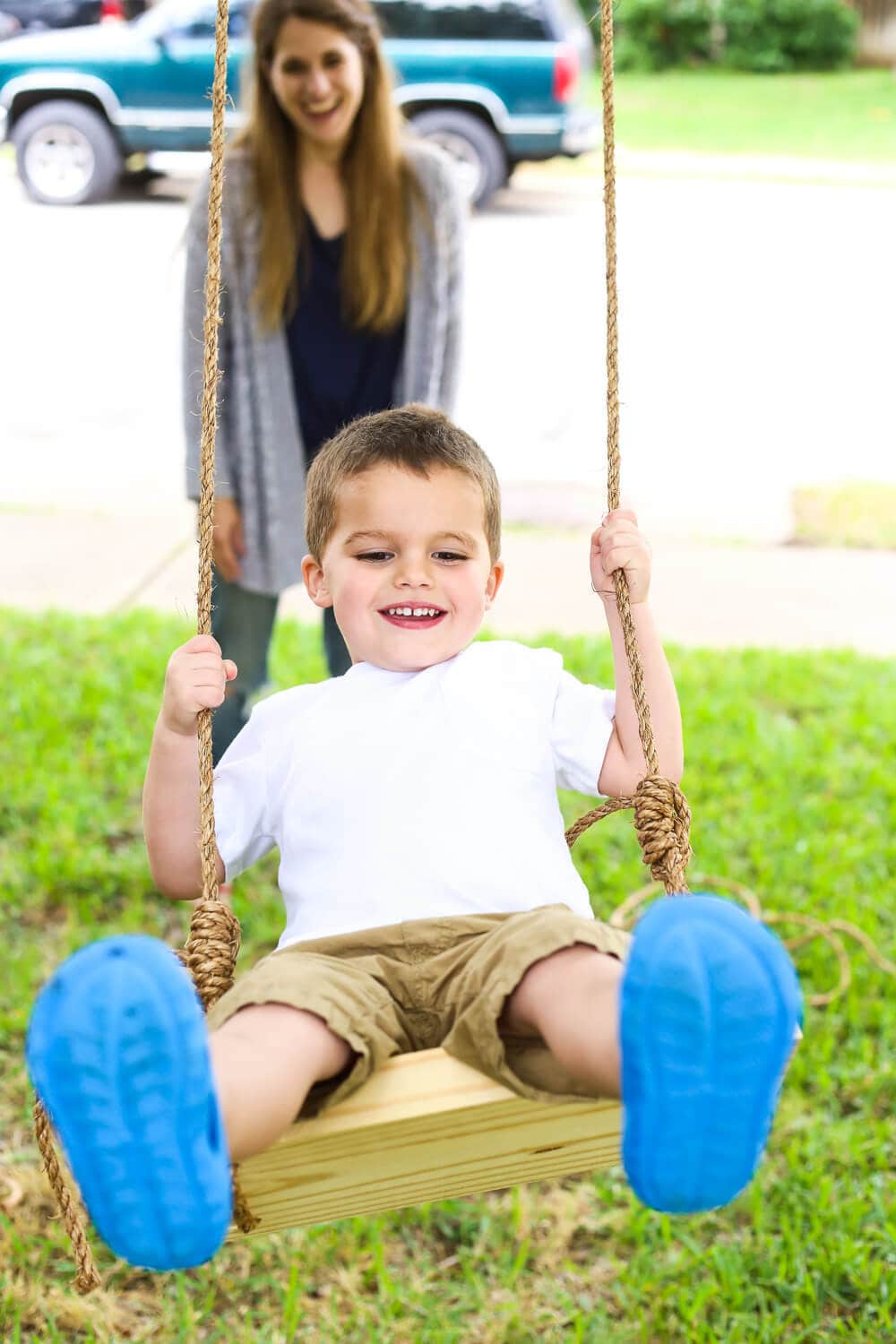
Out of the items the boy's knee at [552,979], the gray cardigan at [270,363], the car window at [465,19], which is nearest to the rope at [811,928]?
the gray cardigan at [270,363]

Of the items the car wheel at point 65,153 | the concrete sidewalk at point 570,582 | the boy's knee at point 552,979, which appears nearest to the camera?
the boy's knee at point 552,979

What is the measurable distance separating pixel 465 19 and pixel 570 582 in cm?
651

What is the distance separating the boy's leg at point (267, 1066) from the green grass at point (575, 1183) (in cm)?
98

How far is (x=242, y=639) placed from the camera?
2947 mm

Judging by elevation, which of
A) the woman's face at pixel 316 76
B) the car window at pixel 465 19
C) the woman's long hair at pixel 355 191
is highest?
the car window at pixel 465 19

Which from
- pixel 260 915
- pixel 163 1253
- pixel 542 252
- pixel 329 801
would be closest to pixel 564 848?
pixel 329 801

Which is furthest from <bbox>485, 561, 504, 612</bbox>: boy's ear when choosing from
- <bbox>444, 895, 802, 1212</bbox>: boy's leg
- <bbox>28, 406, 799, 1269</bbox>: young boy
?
<bbox>444, 895, 802, 1212</bbox>: boy's leg

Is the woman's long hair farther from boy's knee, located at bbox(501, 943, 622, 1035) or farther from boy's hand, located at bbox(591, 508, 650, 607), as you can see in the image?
boy's knee, located at bbox(501, 943, 622, 1035)

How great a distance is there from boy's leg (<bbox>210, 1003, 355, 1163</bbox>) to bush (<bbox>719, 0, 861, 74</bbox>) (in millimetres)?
20319

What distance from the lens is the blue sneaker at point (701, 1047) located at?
1182mm

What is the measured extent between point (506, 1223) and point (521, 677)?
1.12 metres

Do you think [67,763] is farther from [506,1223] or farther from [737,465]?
[737,465]

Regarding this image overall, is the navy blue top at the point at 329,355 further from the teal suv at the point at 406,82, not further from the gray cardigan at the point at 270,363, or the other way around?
the teal suv at the point at 406,82

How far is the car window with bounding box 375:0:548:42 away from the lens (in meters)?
9.66
